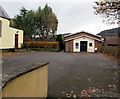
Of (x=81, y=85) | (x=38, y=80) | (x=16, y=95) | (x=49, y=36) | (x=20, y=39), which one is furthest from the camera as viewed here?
(x=49, y=36)

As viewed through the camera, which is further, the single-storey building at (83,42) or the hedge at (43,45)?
the single-storey building at (83,42)

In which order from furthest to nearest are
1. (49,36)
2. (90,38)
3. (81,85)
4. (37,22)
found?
(49,36), (37,22), (90,38), (81,85)

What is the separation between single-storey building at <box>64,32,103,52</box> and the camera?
2500 centimetres

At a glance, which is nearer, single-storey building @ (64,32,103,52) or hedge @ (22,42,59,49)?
hedge @ (22,42,59,49)

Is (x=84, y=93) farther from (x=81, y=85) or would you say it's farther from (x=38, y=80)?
(x=38, y=80)

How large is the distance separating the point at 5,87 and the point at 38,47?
23.8m

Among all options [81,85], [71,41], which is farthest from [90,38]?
[81,85]

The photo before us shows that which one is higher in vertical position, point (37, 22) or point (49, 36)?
point (37, 22)

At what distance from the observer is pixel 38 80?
2.75m

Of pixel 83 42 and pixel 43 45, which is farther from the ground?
pixel 83 42

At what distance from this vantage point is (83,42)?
84.6 ft

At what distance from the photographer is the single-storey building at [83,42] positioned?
25000mm

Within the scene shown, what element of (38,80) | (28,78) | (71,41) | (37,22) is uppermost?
(37,22)

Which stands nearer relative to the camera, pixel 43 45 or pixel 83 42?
pixel 43 45
